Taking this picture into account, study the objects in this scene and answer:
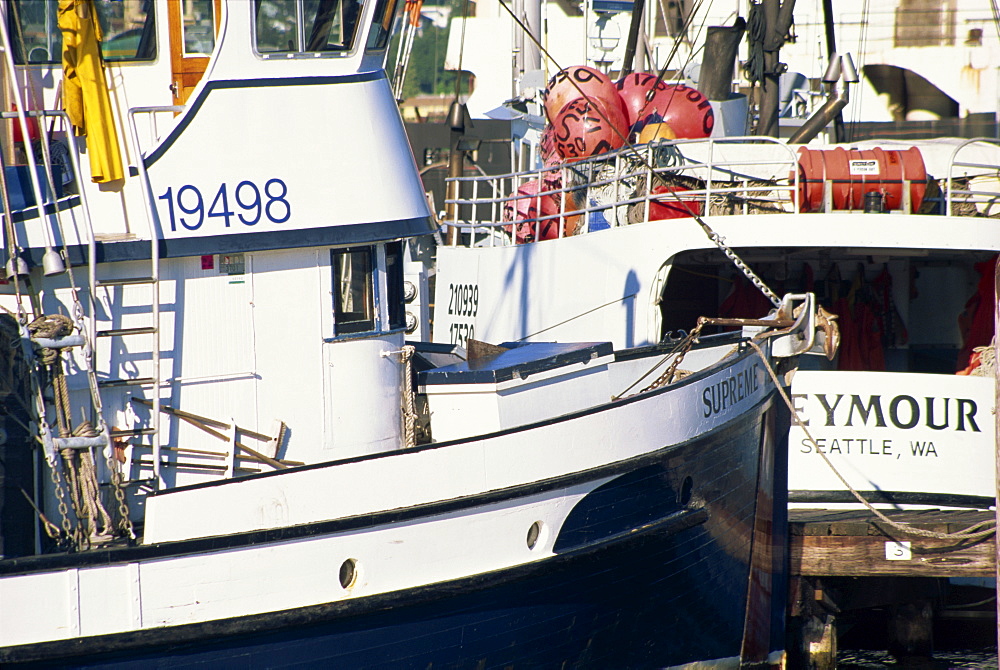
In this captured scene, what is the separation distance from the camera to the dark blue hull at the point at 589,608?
5.83 m

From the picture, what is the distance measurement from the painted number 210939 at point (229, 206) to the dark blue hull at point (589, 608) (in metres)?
2.23

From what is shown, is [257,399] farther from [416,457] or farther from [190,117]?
[190,117]

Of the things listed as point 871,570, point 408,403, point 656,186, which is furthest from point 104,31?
point 871,570

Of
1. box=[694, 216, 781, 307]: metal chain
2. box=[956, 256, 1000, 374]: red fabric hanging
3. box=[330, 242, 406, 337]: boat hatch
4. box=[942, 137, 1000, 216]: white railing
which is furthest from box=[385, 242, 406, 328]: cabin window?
box=[956, 256, 1000, 374]: red fabric hanging

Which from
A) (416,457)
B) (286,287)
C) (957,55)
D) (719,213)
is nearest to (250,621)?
(416,457)

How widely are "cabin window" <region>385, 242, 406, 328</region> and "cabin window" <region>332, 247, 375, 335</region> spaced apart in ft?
0.52

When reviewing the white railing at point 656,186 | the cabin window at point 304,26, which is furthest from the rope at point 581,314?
the cabin window at point 304,26

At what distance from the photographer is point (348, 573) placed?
609 centimetres

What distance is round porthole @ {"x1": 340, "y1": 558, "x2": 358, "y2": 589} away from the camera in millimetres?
6059

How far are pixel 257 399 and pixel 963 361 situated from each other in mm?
7213

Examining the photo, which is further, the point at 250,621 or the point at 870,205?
the point at 870,205

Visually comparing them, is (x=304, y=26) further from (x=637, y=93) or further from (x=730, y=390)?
(x=637, y=93)

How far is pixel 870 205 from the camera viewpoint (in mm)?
9617

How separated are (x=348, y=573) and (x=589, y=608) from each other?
1.59 meters
